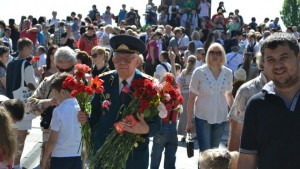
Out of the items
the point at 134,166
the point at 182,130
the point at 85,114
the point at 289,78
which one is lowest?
the point at 182,130

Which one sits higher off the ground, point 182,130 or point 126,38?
point 126,38

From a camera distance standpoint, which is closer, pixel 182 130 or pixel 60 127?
pixel 60 127

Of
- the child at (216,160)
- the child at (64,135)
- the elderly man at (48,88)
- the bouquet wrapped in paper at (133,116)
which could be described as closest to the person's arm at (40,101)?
the elderly man at (48,88)

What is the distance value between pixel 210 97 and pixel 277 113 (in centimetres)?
496

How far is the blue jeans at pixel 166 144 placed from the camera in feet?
31.7

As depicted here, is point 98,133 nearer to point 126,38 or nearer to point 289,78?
point 126,38

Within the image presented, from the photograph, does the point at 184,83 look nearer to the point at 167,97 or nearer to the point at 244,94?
the point at 244,94

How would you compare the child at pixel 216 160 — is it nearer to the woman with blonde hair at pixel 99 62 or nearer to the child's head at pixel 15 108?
the child's head at pixel 15 108

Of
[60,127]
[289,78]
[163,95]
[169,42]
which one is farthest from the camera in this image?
[169,42]

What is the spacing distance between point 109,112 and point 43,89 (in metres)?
2.60

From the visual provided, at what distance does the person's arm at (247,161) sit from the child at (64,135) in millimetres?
3112

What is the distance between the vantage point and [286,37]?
4.50 m

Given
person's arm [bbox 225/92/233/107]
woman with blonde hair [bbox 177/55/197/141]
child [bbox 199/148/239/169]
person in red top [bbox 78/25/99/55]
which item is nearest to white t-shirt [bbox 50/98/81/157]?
child [bbox 199/148/239/169]

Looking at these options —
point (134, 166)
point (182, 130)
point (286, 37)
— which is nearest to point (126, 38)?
point (134, 166)
